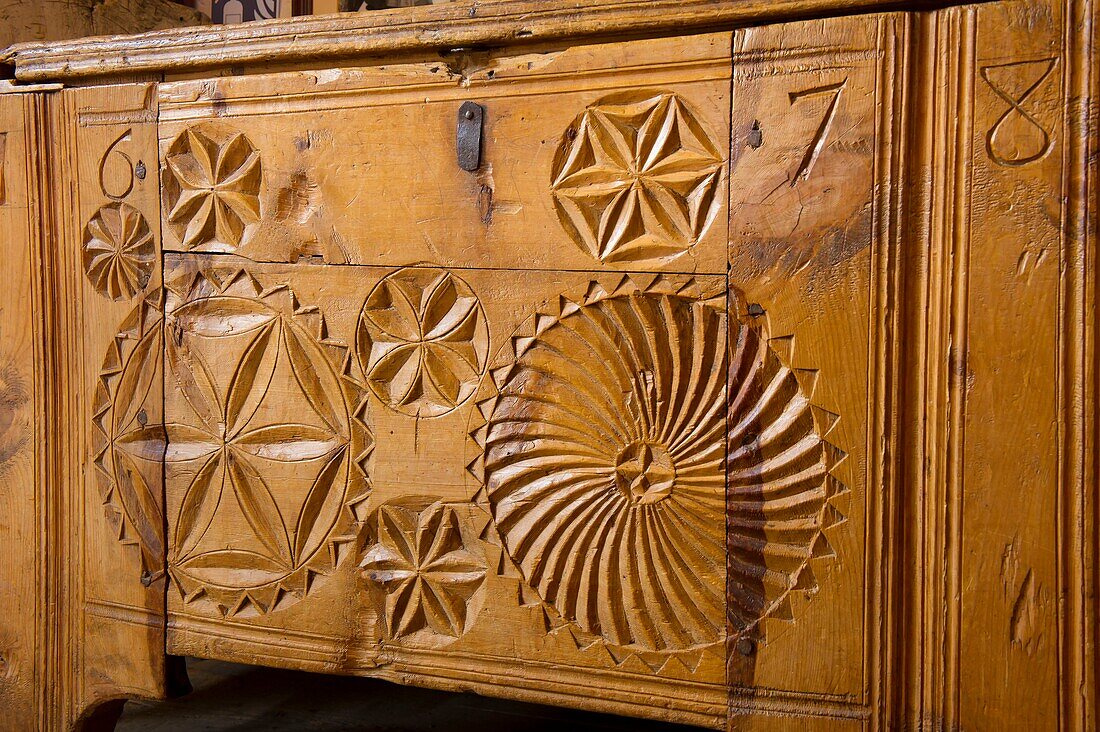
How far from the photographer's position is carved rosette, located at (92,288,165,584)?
1297 mm

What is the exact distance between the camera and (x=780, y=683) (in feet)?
3.47

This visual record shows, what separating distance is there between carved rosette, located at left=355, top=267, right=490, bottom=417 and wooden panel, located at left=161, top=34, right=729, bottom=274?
1.6 inches

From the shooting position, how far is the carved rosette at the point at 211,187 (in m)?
1.24

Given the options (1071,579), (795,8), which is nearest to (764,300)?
(795,8)

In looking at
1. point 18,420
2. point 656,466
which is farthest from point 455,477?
point 18,420

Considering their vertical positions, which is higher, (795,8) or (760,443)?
(795,8)

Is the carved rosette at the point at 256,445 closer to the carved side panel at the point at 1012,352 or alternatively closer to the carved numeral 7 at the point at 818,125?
the carved numeral 7 at the point at 818,125

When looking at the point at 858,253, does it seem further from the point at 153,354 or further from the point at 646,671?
the point at 153,354

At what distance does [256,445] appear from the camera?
49.4 inches

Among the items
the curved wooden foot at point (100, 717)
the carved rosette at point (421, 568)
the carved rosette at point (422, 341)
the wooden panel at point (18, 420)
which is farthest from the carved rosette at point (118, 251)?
the curved wooden foot at point (100, 717)

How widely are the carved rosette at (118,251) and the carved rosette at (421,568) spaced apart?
517 mm

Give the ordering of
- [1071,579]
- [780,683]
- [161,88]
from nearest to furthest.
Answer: [1071,579] < [780,683] < [161,88]

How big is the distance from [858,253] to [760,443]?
252 millimetres

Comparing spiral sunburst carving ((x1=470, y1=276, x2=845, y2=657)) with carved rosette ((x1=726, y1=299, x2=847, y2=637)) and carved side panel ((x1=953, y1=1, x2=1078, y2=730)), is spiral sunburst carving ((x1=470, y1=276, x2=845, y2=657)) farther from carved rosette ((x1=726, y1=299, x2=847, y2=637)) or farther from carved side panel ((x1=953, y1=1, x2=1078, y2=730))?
carved side panel ((x1=953, y1=1, x2=1078, y2=730))
